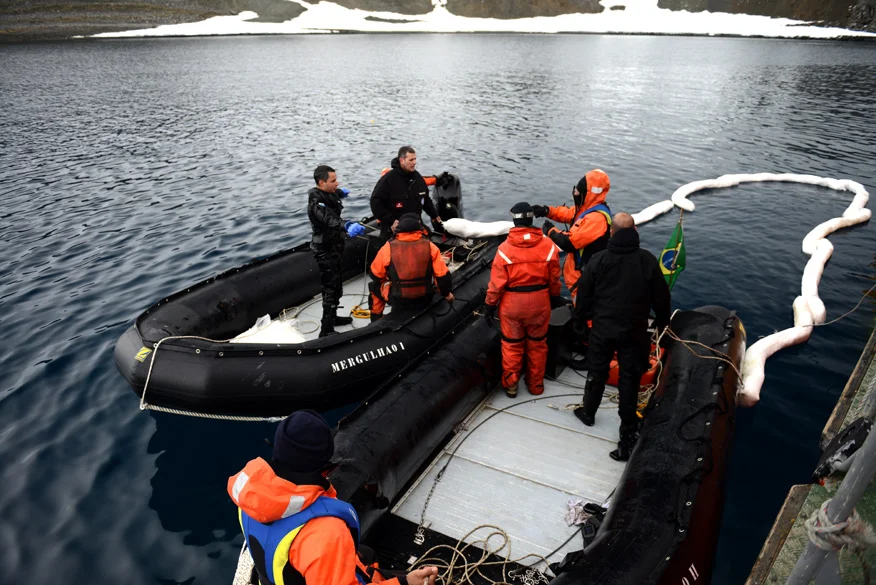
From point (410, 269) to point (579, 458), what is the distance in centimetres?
264

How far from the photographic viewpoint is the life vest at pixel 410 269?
5734mm

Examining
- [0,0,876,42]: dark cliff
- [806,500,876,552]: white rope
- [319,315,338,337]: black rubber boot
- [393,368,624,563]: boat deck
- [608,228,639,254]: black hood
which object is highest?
[0,0,876,42]: dark cliff

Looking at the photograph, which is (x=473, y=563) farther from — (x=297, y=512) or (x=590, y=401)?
(x=297, y=512)

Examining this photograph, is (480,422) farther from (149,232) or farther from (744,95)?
(744,95)

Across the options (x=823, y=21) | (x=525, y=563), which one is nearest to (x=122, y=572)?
(x=525, y=563)

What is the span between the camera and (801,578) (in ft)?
7.39

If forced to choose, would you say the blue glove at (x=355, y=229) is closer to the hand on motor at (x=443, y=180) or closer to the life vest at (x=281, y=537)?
the hand on motor at (x=443, y=180)

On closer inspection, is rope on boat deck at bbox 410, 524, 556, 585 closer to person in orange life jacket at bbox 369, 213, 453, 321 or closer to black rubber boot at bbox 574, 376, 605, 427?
black rubber boot at bbox 574, 376, 605, 427

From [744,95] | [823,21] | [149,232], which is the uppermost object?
[823,21]

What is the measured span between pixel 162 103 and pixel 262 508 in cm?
3243

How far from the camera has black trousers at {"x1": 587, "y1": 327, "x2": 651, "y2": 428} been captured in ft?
14.9

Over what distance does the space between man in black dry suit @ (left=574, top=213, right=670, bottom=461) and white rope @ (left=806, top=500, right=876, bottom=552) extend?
2.42m

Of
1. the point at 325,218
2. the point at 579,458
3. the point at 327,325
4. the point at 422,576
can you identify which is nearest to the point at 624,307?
the point at 579,458

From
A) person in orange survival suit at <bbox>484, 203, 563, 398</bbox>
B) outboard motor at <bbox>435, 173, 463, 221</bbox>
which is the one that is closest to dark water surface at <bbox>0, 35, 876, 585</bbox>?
person in orange survival suit at <bbox>484, 203, 563, 398</bbox>
